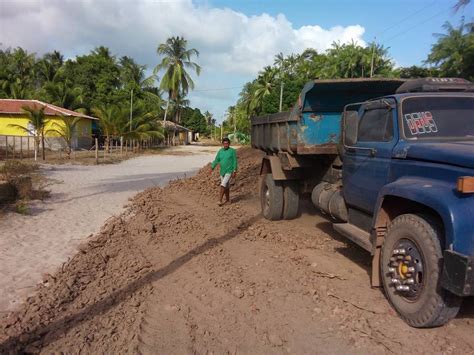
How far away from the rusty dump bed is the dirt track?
158 cm

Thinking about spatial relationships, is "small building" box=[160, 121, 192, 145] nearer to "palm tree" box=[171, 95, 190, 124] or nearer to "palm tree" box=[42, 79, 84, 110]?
"palm tree" box=[171, 95, 190, 124]

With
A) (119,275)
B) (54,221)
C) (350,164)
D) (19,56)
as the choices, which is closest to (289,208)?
(350,164)

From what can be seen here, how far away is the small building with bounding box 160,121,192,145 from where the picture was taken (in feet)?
191

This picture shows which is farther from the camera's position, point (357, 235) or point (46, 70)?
point (46, 70)

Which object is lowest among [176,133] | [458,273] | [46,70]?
[458,273]

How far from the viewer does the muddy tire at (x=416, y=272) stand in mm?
3766

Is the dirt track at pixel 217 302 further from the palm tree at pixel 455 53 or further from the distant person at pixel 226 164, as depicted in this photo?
the palm tree at pixel 455 53

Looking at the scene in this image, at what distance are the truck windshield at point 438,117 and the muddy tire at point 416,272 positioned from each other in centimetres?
105

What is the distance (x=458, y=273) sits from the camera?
11.2 feet

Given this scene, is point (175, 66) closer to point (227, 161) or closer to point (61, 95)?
point (61, 95)

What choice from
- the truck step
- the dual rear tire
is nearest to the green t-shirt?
the dual rear tire

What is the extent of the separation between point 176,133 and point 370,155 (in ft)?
202

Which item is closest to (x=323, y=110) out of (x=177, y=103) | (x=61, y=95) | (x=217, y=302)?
(x=217, y=302)

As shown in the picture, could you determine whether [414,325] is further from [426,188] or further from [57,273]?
[57,273]
